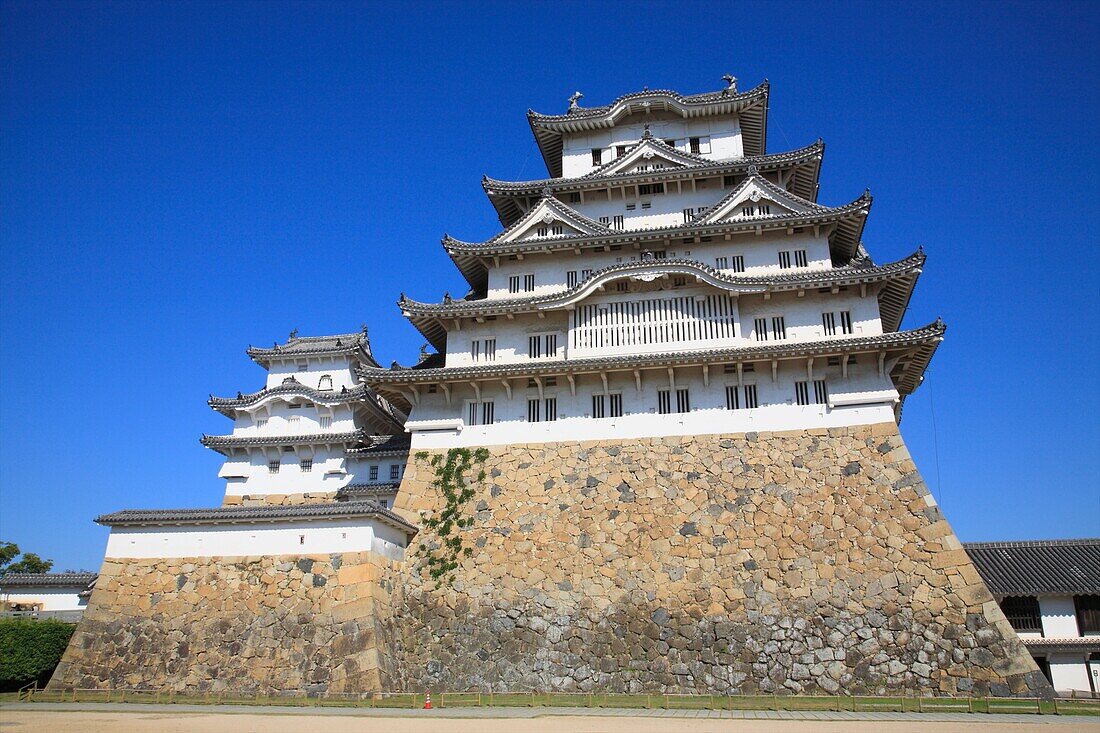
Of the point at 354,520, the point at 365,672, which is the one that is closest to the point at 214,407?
the point at 354,520

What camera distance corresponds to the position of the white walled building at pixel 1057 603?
25375 mm

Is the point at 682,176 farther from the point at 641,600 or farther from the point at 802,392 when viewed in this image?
the point at 641,600

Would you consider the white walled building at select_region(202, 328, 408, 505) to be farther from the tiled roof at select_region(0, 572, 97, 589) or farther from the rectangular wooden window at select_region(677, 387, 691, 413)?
the rectangular wooden window at select_region(677, 387, 691, 413)

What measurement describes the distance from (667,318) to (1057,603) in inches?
Answer: 693

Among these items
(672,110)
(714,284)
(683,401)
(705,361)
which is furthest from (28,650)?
(672,110)

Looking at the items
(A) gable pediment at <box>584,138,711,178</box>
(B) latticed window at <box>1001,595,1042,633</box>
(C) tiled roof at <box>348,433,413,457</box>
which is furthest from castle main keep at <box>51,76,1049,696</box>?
(B) latticed window at <box>1001,595,1042,633</box>

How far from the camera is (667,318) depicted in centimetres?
2600

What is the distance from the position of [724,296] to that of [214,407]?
2805 centimetres

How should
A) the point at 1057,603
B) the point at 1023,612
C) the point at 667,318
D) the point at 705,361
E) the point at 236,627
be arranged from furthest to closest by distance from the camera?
the point at 1023,612 → the point at 1057,603 → the point at 667,318 → the point at 705,361 → the point at 236,627

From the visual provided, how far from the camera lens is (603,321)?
26.4m

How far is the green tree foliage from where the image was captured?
2173 centimetres

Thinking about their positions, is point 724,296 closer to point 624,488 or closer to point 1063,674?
point 624,488

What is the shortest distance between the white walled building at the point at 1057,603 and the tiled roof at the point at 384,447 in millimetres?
25188

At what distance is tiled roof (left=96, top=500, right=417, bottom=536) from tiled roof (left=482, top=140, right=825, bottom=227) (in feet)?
51.8
